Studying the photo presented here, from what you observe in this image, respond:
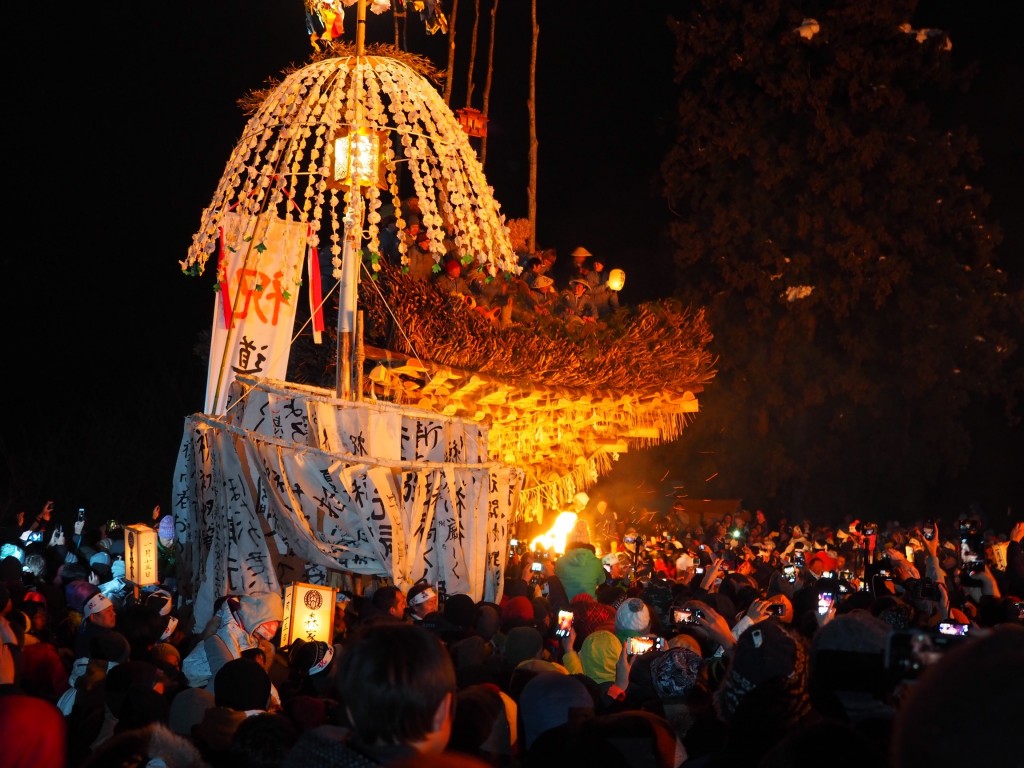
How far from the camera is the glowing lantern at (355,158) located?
351 inches

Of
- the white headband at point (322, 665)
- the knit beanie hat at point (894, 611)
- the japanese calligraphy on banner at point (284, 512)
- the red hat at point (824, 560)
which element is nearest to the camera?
the white headband at point (322, 665)

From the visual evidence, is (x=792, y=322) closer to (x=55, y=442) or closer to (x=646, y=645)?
(x=55, y=442)

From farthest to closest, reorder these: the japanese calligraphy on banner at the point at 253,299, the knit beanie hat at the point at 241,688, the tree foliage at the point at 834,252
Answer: the tree foliage at the point at 834,252 < the japanese calligraphy on banner at the point at 253,299 < the knit beanie hat at the point at 241,688

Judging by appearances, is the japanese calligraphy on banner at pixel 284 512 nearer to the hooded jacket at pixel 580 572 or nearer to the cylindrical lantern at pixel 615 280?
the hooded jacket at pixel 580 572

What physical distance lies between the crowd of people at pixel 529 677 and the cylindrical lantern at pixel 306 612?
16cm

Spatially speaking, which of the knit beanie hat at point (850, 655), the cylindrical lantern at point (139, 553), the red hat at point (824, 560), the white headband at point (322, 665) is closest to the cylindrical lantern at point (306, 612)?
the white headband at point (322, 665)

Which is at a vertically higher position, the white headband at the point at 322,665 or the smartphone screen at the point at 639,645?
Result: the smartphone screen at the point at 639,645

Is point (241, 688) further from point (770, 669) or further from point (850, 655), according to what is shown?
point (850, 655)

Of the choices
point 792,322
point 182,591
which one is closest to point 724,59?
point 792,322

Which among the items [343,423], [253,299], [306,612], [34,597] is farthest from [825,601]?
[34,597]

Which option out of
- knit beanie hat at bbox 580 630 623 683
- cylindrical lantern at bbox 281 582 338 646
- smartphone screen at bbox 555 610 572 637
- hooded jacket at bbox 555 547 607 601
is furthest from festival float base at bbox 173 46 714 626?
knit beanie hat at bbox 580 630 623 683

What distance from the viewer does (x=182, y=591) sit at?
8.84m

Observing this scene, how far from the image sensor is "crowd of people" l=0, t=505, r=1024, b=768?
2309 mm

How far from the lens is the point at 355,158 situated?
353 inches
